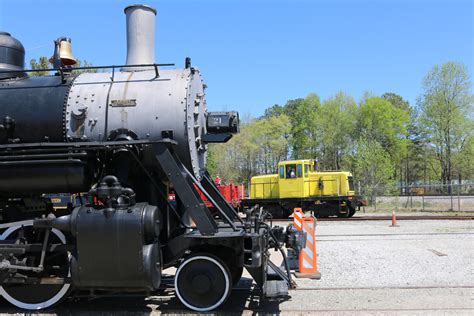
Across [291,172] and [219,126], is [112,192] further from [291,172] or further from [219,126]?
[291,172]

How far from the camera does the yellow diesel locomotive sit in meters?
24.1

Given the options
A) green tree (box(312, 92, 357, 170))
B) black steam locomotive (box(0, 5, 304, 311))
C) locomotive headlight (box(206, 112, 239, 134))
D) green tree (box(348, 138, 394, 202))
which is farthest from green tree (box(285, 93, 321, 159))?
black steam locomotive (box(0, 5, 304, 311))

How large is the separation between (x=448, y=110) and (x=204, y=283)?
51221 millimetres

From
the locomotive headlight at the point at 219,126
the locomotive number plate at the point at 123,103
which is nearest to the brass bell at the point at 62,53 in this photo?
the locomotive number plate at the point at 123,103

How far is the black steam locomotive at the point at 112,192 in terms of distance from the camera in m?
5.22

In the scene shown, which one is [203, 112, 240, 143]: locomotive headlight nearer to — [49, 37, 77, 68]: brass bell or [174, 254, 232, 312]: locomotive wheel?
[174, 254, 232, 312]: locomotive wheel

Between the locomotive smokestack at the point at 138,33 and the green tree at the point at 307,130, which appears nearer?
the locomotive smokestack at the point at 138,33

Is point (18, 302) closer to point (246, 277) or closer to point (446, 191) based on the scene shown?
point (246, 277)

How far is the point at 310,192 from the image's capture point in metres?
24.8

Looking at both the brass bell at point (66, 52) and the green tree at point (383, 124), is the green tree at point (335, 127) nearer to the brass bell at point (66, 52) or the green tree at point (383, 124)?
the green tree at point (383, 124)

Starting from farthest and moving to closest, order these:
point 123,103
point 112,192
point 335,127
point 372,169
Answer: point 335,127
point 372,169
point 123,103
point 112,192

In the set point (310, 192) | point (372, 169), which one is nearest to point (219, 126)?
point (310, 192)

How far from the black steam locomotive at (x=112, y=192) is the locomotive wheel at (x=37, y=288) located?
15 mm

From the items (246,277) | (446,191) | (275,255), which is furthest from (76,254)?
(446,191)
